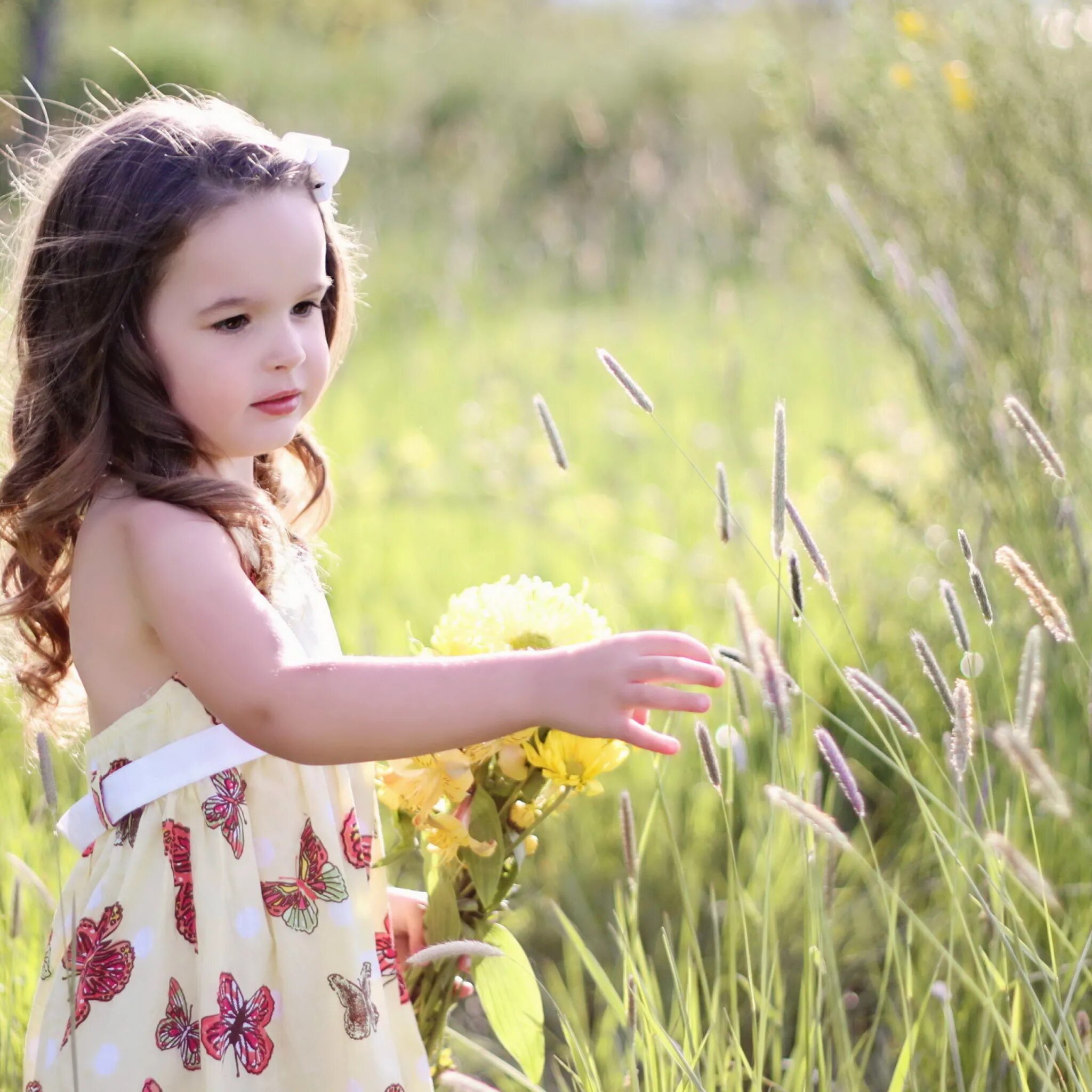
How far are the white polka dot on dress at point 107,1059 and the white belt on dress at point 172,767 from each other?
0.68 feet

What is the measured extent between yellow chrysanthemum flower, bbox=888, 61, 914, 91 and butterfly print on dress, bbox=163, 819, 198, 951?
6.74 feet

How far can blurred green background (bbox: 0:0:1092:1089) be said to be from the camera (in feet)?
6.95

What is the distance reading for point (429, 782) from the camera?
126 cm

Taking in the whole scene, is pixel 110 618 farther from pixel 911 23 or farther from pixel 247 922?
pixel 911 23

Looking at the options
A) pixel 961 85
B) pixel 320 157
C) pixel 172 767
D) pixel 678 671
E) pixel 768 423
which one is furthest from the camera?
pixel 768 423

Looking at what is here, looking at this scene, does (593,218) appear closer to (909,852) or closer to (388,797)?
(909,852)

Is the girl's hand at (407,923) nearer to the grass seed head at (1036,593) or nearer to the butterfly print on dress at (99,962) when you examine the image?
the butterfly print on dress at (99,962)

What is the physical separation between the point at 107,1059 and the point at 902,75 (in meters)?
2.25

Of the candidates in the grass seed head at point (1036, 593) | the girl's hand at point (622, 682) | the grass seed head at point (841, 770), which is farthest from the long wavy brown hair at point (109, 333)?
the grass seed head at point (1036, 593)

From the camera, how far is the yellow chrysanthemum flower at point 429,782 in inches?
49.1

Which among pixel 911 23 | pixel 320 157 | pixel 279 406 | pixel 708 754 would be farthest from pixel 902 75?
pixel 708 754

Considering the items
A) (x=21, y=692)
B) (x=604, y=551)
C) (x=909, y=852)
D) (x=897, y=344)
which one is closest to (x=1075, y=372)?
(x=897, y=344)

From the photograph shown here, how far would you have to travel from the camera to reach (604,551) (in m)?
3.65

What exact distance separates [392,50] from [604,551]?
11278 millimetres
